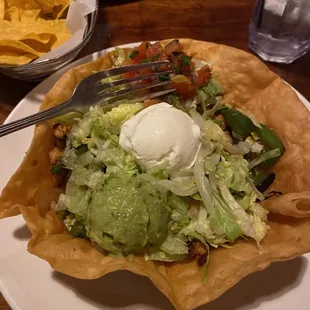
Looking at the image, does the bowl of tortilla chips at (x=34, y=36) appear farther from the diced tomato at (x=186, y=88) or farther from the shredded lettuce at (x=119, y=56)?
the diced tomato at (x=186, y=88)

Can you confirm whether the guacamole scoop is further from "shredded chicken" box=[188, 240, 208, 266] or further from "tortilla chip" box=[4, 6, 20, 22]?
"tortilla chip" box=[4, 6, 20, 22]

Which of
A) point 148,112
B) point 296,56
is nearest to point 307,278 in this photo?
point 148,112

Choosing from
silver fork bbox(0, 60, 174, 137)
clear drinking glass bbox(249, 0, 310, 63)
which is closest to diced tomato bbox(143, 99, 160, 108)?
silver fork bbox(0, 60, 174, 137)

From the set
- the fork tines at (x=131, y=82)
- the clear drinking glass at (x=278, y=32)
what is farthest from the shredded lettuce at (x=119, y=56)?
the clear drinking glass at (x=278, y=32)

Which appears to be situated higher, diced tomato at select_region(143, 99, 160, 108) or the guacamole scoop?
diced tomato at select_region(143, 99, 160, 108)

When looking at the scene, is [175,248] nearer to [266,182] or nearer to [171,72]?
[266,182]
